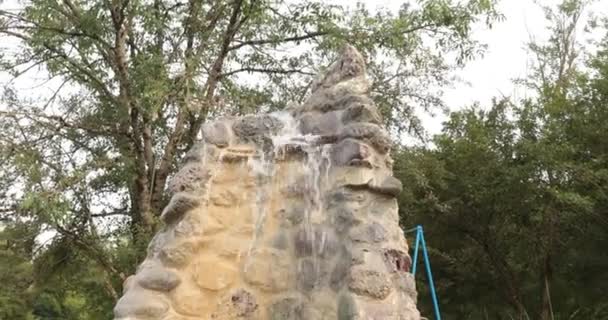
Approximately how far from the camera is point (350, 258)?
3701 millimetres

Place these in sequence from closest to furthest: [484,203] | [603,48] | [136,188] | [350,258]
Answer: [350,258], [136,188], [484,203], [603,48]

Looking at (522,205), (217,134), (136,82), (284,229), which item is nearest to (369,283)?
(284,229)

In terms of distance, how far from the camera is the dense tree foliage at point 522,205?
11.4 m

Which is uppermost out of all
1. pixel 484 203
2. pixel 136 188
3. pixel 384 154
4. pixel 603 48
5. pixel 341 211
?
pixel 603 48

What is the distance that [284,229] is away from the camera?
4062 millimetres

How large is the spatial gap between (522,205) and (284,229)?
338 inches

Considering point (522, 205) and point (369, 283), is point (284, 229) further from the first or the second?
point (522, 205)

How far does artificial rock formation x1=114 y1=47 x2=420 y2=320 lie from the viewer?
371 centimetres

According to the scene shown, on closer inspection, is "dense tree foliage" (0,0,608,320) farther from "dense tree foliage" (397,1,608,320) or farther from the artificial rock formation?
the artificial rock formation

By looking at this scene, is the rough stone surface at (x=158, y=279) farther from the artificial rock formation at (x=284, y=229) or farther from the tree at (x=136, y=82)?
the tree at (x=136, y=82)

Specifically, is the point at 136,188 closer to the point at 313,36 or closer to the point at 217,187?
the point at 313,36

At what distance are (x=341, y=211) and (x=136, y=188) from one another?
590 centimetres

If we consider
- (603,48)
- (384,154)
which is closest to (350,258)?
(384,154)

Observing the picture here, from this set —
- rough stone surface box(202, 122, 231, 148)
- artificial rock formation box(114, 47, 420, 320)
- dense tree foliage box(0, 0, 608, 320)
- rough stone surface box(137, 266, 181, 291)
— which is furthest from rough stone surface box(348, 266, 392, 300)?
dense tree foliage box(0, 0, 608, 320)
